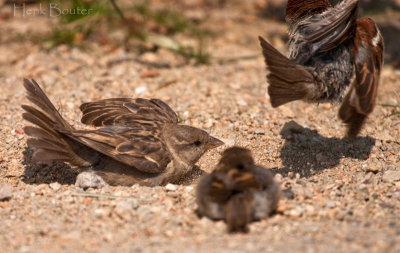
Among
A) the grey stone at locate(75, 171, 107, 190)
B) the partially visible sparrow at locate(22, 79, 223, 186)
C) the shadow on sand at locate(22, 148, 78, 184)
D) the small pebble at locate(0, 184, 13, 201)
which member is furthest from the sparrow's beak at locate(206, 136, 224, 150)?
the small pebble at locate(0, 184, 13, 201)

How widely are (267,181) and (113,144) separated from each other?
4.63 ft

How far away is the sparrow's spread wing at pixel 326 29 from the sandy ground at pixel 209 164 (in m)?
0.97

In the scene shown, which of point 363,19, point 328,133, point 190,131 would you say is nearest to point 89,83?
point 190,131

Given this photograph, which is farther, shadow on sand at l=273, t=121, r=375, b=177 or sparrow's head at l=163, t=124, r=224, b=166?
shadow on sand at l=273, t=121, r=375, b=177

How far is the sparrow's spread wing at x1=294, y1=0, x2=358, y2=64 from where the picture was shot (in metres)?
4.66

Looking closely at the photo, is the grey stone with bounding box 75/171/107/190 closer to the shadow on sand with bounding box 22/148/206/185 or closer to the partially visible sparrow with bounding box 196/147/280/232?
the shadow on sand with bounding box 22/148/206/185

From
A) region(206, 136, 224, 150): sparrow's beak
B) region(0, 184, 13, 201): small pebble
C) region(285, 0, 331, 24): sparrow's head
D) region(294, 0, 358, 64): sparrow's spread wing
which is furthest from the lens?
region(285, 0, 331, 24): sparrow's head

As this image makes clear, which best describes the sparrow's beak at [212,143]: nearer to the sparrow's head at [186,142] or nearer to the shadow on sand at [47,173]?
the sparrow's head at [186,142]

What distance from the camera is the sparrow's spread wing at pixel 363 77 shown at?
4.28m

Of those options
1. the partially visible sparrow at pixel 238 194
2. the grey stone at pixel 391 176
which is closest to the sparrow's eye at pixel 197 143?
the partially visible sparrow at pixel 238 194

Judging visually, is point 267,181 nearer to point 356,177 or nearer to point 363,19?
point 356,177

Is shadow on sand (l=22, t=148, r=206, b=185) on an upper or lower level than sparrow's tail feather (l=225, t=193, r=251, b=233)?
upper

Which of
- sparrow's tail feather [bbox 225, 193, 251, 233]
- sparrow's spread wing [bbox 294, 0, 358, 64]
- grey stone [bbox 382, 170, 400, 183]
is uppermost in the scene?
sparrow's spread wing [bbox 294, 0, 358, 64]

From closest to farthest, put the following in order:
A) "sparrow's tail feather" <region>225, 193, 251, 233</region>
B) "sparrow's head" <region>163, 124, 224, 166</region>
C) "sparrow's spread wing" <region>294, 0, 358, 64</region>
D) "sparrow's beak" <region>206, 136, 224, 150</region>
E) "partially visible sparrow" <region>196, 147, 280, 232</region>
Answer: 1. "sparrow's tail feather" <region>225, 193, 251, 233</region>
2. "partially visible sparrow" <region>196, 147, 280, 232</region>
3. "sparrow's spread wing" <region>294, 0, 358, 64</region>
4. "sparrow's head" <region>163, 124, 224, 166</region>
5. "sparrow's beak" <region>206, 136, 224, 150</region>
